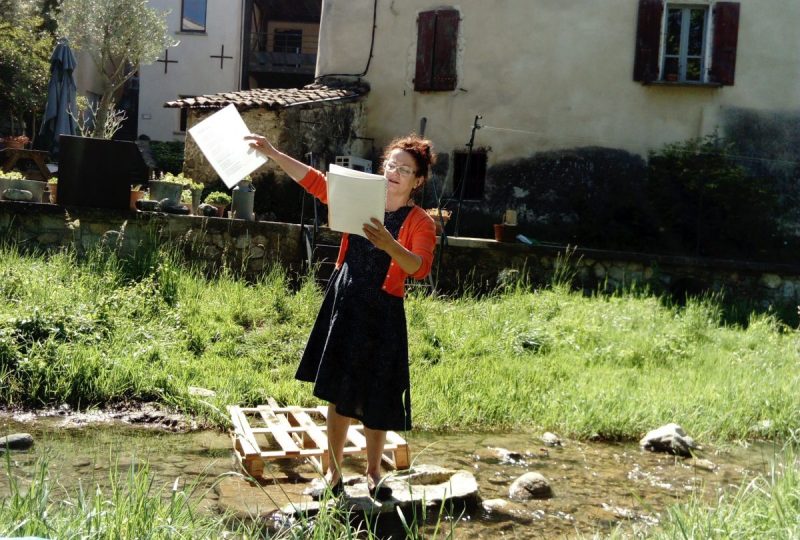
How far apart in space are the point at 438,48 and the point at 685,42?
4.15 m

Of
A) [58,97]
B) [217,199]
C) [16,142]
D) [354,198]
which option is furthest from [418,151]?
[16,142]

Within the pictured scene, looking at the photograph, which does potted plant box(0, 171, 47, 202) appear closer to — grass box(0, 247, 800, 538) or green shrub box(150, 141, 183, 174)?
grass box(0, 247, 800, 538)

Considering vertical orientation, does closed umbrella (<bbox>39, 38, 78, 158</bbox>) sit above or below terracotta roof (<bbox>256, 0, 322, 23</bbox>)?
below

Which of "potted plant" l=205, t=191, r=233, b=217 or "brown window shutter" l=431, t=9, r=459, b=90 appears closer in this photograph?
"potted plant" l=205, t=191, r=233, b=217

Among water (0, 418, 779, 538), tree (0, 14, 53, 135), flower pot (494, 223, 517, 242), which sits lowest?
water (0, 418, 779, 538)

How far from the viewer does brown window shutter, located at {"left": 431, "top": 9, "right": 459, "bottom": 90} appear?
13.7 meters

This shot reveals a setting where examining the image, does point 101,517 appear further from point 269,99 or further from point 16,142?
point 16,142

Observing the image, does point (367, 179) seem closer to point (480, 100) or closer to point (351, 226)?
point (351, 226)

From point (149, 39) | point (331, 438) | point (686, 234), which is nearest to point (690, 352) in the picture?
point (331, 438)

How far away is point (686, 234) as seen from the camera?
12.8m

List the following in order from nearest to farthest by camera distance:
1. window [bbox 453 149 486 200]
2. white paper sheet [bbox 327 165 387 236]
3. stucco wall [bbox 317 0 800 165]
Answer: white paper sheet [bbox 327 165 387 236]
stucco wall [bbox 317 0 800 165]
window [bbox 453 149 486 200]

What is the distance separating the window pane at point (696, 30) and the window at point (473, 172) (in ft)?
12.7

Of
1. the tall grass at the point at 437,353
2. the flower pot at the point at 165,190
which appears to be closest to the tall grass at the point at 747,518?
the tall grass at the point at 437,353

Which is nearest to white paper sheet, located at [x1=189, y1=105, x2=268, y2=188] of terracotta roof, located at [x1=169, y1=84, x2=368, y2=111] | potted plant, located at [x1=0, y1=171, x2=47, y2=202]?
potted plant, located at [x1=0, y1=171, x2=47, y2=202]
